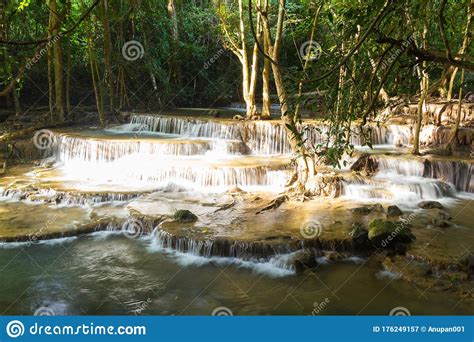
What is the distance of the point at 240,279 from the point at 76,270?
233 cm

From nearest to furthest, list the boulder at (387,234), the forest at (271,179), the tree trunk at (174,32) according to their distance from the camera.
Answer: the forest at (271,179), the boulder at (387,234), the tree trunk at (174,32)

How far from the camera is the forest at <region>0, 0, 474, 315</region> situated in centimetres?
403

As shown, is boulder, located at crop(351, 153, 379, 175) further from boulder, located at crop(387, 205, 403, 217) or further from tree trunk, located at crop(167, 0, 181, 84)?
tree trunk, located at crop(167, 0, 181, 84)

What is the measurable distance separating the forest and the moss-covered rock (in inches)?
4.0

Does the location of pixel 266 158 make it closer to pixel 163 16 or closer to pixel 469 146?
pixel 469 146

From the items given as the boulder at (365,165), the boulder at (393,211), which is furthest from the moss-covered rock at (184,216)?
the boulder at (365,165)

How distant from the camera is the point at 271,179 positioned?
10.6 m

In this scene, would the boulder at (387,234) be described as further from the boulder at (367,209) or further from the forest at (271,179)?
the boulder at (367,209)

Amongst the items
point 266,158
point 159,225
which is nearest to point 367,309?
point 159,225

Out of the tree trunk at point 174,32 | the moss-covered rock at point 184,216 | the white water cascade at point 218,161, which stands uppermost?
the tree trunk at point 174,32

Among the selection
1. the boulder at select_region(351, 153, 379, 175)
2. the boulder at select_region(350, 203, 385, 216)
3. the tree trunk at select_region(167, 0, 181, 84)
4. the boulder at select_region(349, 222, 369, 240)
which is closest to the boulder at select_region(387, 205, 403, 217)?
the boulder at select_region(350, 203, 385, 216)

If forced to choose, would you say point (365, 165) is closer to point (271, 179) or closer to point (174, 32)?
point (271, 179)

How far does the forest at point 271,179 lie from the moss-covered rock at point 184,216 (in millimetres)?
103

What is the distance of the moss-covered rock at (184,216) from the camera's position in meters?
8.08
